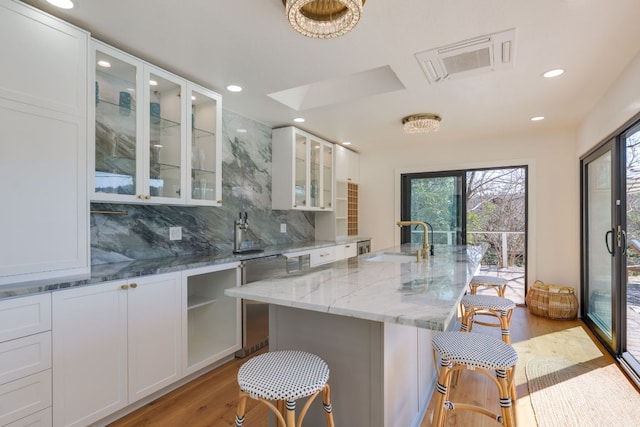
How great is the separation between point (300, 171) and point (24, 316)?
9.81 feet

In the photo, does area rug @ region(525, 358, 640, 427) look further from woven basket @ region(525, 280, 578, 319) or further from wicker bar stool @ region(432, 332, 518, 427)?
woven basket @ region(525, 280, 578, 319)

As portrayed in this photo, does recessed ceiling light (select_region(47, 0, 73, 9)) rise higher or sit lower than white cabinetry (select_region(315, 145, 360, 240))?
higher

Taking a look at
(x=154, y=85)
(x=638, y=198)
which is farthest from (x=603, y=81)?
(x=154, y=85)

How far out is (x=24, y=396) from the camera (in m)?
1.50

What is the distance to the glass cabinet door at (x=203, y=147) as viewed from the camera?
2607mm

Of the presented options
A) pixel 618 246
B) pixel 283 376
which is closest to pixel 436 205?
pixel 618 246

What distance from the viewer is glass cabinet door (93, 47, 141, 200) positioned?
2041mm

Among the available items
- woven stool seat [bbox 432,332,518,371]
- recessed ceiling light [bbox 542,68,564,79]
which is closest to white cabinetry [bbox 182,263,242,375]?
woven stool seat [bbox 432,332,518,371]

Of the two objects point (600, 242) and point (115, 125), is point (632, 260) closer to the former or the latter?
point (600, 242)

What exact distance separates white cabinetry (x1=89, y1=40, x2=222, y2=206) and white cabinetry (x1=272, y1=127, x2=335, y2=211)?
122 cm

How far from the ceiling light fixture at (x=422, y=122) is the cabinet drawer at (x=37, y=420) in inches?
139

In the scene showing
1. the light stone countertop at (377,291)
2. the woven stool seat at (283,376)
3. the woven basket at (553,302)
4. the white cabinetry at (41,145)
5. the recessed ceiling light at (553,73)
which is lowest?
the woven basket at (553,302)

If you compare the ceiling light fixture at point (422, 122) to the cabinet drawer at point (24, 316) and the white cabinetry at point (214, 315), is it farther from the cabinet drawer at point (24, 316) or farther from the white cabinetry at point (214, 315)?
the cabinet drawer at point (24, 316)

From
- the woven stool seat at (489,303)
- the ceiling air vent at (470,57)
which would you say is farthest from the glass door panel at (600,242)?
the ceiling air vent at (470,57)
